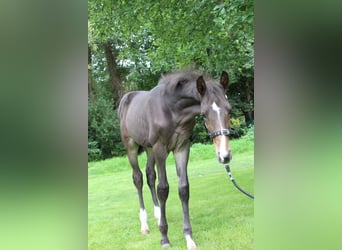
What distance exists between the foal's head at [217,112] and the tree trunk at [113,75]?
2.34 feet

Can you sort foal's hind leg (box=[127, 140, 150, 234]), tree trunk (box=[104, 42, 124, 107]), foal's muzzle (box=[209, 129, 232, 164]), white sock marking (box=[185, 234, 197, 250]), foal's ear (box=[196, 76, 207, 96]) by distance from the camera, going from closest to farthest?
foal's muzzle (box=[209, 129, 232, 164]) → foal's ear (box=[196, 76, 207, 96]) → white sock marking (box=[185, 234, 197, 250]) → tree trunk (box=[104, 42, 124, 107]) → foal's hind leg (box=[127, 140, 150, 234])

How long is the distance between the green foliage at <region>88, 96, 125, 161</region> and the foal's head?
0.70 meters

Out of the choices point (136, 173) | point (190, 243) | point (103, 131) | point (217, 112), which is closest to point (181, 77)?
point (217, 112)

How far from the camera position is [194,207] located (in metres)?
2.32

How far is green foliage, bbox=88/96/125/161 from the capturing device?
2043 mm

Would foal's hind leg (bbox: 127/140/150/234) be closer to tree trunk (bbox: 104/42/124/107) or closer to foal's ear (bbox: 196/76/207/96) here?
tree trunk (bbox: 104/42/124/107)

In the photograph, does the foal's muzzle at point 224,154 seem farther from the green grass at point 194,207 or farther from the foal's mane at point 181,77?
the foal's mane at point 181,77

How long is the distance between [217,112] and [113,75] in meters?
0.87

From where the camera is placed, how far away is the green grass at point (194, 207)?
1.99 metres

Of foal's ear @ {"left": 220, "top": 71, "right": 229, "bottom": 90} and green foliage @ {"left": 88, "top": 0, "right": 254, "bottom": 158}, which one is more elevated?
green foliage @ {"left": 88, "top": 0, "right": 254, "bottom": 158}

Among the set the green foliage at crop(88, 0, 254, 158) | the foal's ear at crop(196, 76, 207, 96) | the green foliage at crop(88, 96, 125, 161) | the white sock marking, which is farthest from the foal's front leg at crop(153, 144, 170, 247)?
the foal's ear at crop(196, 76, 207, 96)

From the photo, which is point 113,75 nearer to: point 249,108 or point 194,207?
point 249,108
